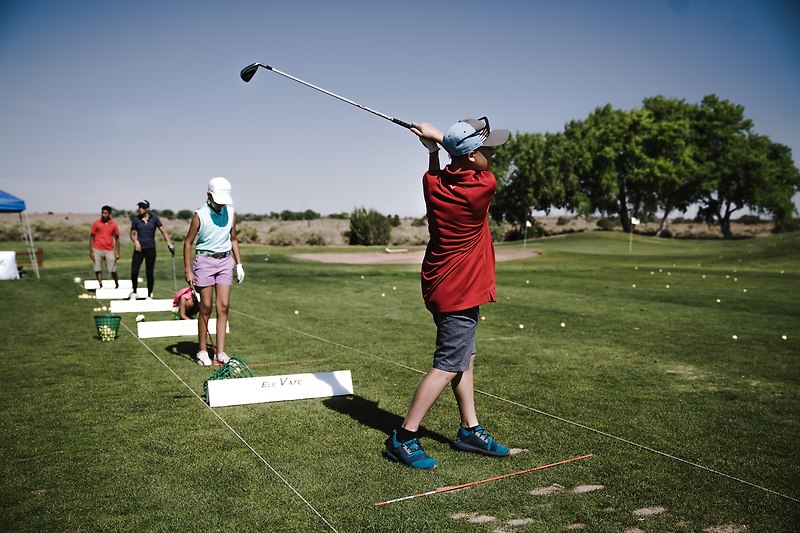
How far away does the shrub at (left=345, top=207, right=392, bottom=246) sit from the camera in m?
55.8

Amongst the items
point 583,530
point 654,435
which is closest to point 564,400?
point 654,435

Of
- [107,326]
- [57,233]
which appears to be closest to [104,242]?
[107,326]

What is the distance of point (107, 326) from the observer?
10672 millimetres

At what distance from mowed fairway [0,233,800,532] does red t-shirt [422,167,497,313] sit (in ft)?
4.37

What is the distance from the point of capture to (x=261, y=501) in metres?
4.49

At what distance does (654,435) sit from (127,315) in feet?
38.4

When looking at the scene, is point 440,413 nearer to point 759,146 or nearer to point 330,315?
point 330,315

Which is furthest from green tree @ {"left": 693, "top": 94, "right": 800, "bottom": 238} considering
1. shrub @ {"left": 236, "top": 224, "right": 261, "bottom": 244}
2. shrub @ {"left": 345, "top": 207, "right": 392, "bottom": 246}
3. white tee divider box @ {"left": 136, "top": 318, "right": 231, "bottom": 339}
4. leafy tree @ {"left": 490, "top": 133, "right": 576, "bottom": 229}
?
white tee divider box @ {"left": 136, "top": 318, "right": 231, "bottom": 339}

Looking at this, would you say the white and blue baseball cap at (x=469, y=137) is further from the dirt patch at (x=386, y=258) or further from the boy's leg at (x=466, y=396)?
the dirt patch at (x=386, y=258)

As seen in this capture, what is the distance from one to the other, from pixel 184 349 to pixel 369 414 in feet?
15.2

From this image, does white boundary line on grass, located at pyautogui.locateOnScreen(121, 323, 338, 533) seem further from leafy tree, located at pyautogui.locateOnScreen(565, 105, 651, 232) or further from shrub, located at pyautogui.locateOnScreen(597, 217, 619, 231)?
shrub, located at pyautogui.locateOnScreen(597, 217, 619, 231)

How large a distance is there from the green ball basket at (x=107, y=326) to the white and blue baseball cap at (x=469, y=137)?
7637 millimetres

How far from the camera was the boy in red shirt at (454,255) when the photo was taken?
512cm

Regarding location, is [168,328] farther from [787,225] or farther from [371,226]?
[787,225]
